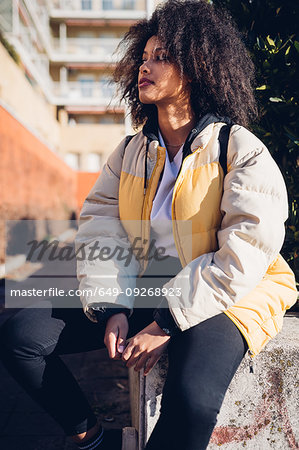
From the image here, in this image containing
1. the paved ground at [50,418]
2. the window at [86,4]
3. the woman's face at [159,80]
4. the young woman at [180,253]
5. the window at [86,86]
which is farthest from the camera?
the window at [86,4]

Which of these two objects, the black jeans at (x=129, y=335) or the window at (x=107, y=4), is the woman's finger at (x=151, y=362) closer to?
the black jeans at (x=129, y=335)

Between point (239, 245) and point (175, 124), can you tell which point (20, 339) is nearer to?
point (239, 245)

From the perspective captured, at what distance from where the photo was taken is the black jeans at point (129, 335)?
1.34 m

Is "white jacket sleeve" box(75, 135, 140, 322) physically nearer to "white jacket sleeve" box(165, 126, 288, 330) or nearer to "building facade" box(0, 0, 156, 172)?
"white jacket sleeve" box(165, 126, 288, 330)

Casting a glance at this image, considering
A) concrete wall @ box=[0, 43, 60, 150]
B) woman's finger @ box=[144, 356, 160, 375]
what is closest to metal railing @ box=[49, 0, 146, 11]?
concrete wall @ box=[0, 43, 60, 150]

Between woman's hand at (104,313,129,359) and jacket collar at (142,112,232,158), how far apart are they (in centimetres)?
75

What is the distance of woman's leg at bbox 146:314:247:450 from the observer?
1.33 m

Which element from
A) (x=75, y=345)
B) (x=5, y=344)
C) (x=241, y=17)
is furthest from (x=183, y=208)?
(x=241, y=17)

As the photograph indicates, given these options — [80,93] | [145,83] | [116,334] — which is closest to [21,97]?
[80,93]

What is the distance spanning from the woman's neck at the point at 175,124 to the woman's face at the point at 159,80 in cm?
4

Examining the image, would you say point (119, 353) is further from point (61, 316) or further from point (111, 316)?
point (61, 316)

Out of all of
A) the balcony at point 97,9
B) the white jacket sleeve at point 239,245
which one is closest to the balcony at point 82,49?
the balcony at point 97,9

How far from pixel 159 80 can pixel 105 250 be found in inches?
32.8

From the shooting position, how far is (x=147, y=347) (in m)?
1.53
